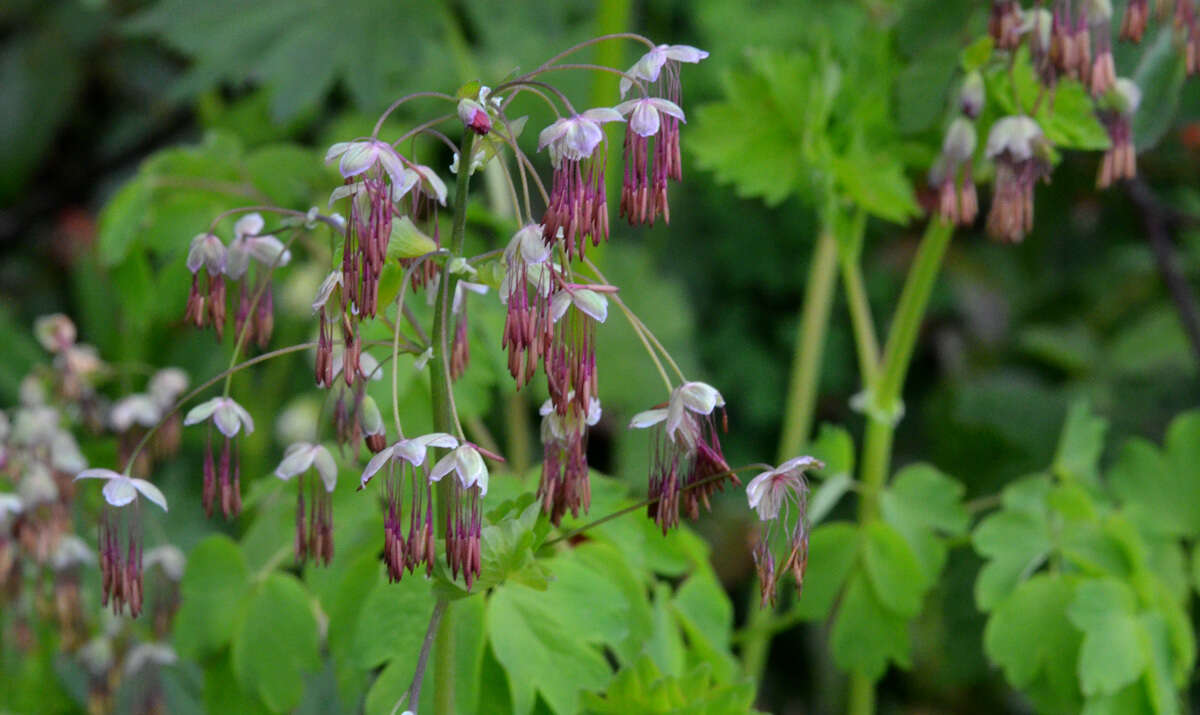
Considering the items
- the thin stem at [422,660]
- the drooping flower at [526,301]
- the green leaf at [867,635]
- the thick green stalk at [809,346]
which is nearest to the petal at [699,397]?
the drooping flower at [526,301]

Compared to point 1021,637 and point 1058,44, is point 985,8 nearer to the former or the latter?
point 1058,44

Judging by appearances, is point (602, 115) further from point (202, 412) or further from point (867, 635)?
point (867, 635)

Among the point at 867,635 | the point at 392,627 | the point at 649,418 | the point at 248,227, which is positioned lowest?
the point at 867,635

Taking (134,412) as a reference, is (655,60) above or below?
above

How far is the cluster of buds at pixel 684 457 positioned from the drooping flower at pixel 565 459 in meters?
0.04

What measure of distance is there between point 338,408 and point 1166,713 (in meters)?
0.82

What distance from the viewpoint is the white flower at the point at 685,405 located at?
0.73m

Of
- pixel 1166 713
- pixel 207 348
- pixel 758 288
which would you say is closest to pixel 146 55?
pixel 207 348

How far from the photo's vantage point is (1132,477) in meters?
1.31

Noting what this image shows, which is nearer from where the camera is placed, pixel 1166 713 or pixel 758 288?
pixel 1166 713

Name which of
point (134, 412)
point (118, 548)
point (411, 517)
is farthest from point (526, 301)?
point (134, 412)

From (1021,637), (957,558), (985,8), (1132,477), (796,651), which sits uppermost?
(985,8)

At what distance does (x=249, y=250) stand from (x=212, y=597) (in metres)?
0.39

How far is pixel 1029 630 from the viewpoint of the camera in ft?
3.69
